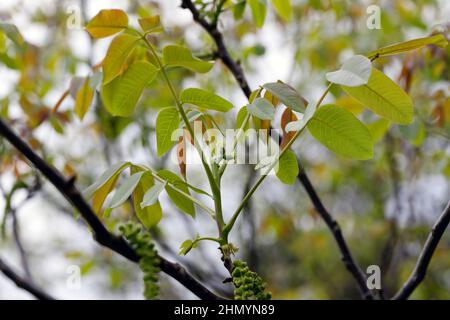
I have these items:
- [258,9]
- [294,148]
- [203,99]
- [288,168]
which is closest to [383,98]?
[288,168]

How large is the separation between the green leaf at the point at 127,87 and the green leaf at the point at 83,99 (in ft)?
0.89

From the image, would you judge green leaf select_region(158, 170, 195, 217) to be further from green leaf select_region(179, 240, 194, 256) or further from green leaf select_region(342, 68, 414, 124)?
green leaf select_region(342, 68, 414, 124)

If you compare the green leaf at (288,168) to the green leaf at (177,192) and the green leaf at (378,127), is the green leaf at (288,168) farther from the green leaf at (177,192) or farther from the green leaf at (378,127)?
the green leaf at (378,127)

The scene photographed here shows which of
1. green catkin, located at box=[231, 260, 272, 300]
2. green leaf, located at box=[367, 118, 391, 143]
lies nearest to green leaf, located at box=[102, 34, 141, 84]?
green catkin, located at box=[231, 260, 272, 300]

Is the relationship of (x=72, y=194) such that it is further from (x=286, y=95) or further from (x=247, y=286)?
(x=286, y=95)

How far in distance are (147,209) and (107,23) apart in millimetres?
353

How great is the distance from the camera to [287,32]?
369 centimetres

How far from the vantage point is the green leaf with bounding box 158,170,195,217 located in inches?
35.9

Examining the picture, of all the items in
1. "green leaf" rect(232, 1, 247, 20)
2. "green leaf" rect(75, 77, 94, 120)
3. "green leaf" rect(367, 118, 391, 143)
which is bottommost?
"green leaf" rect(75, 77, 94, 120)

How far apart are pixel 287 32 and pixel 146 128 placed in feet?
5.42

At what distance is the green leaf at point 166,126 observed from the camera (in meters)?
0.97

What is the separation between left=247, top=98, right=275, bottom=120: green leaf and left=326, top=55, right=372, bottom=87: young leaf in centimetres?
10

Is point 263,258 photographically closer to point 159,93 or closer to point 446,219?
point 159,93

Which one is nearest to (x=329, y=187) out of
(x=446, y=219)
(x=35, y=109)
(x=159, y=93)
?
(x=159, y=93)
